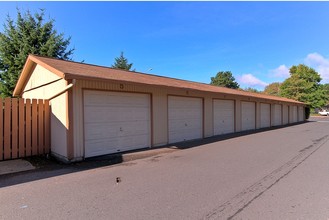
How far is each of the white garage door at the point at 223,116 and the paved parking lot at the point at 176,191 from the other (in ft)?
24.1

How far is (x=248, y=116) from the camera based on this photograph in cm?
1844

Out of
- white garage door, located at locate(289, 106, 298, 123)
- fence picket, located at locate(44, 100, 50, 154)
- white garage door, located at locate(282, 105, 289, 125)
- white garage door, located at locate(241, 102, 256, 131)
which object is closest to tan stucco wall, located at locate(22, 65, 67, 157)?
fence picket, located at locate(44, 100, 50, 154)

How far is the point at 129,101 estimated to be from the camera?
9211 mm

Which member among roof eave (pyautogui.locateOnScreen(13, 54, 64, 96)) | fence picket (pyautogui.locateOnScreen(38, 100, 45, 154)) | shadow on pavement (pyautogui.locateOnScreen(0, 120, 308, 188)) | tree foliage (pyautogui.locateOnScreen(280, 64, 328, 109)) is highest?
tree foliage (pyautogui.locateOnScreen(280, 64, 328, 109))

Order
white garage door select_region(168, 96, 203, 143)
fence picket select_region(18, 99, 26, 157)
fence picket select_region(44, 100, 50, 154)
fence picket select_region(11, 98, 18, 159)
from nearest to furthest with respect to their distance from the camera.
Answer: fence picket select_region(11, 98, 18, 159), fence picket select_region(18, 99, 26, 157), fence picket select_region(44, 100, 50, 154), white garage door select_region(168, 96, 203, 143)

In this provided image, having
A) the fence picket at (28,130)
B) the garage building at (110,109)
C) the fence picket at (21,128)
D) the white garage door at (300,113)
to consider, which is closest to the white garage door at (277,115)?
the white garage door at (300,113)

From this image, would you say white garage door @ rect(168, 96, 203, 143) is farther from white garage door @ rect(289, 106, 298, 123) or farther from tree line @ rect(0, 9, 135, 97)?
white garage door @ rect(289, 106, 298, 123)

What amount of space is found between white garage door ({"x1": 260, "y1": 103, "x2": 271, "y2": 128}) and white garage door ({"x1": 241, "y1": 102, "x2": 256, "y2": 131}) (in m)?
1.69

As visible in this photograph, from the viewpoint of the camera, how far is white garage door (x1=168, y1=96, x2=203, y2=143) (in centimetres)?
1123

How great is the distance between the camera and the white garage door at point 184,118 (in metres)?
11.2

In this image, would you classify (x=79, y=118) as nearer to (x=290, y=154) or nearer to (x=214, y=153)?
(x=214, y=153)

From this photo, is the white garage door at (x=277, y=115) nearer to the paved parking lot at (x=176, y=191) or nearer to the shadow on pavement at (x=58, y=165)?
the paved parking lot at (x=176, y=191)

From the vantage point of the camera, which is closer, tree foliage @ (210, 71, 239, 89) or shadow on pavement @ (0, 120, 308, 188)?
shadow on pavement @ (0, 120, 308, 188)

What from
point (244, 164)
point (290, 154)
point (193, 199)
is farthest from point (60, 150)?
point (290, 154)
